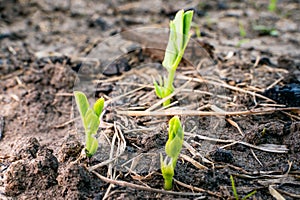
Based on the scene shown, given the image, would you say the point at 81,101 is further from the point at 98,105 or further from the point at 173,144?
the point at 173,144

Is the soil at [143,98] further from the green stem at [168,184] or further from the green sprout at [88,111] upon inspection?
the green sprout at [88,111]

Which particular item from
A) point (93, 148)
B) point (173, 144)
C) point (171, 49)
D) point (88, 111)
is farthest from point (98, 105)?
point (171, 49)

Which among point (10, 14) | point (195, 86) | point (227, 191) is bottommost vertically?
point (227, 191)

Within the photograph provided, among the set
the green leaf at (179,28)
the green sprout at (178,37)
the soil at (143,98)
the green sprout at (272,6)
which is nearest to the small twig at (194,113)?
the soil at (143,98)

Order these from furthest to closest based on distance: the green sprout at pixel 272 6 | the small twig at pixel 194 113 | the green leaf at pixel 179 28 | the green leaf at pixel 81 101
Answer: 1. the green sprout at pixel 272 6
2. the small twig at pixel 194 113
3. the green leaf at pixel 179 28
4. the green leaf at pixel 81 101

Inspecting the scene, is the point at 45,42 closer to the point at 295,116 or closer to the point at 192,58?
the point at 192,58

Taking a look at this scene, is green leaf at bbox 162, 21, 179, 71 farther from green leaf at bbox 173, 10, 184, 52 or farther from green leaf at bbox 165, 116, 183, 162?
green leaf at bbox 165, 116, 183, 162

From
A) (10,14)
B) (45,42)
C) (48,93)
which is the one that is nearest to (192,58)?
(48,93)

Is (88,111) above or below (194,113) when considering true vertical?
above
